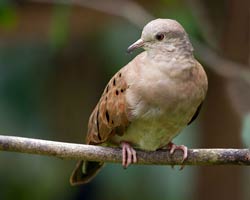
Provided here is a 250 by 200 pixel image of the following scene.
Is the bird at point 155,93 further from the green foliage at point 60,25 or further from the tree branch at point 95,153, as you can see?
the green foliage at point 60,25

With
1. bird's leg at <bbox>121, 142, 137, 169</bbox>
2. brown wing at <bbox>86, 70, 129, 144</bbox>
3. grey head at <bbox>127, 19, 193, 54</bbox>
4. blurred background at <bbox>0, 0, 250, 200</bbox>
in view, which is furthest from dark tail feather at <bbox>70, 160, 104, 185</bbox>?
blurred background at <bbox>0, 0, 250, 200</bbox>

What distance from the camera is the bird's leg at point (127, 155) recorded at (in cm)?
340

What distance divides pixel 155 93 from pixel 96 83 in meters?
2.06

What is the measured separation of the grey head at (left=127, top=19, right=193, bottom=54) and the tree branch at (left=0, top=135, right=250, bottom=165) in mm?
417

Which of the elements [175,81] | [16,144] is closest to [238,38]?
[175,81]

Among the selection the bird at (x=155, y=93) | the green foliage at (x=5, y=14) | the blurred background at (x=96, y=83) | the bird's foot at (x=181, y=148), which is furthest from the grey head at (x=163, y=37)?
the green foliage at (x=5, y=14)

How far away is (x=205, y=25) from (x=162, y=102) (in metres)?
1.49

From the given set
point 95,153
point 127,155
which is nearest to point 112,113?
point 127,155

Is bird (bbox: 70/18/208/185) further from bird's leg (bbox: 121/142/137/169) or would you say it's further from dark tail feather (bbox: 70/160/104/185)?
dark tail feather (bbox: 70/160/104/185)

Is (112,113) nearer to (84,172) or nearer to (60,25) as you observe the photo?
(84,172)

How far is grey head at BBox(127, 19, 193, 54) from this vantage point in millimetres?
3434

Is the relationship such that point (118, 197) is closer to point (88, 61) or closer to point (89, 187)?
point (89, 187)

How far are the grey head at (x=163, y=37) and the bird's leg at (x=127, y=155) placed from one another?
0.38 m

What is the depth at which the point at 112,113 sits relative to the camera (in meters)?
3.49
